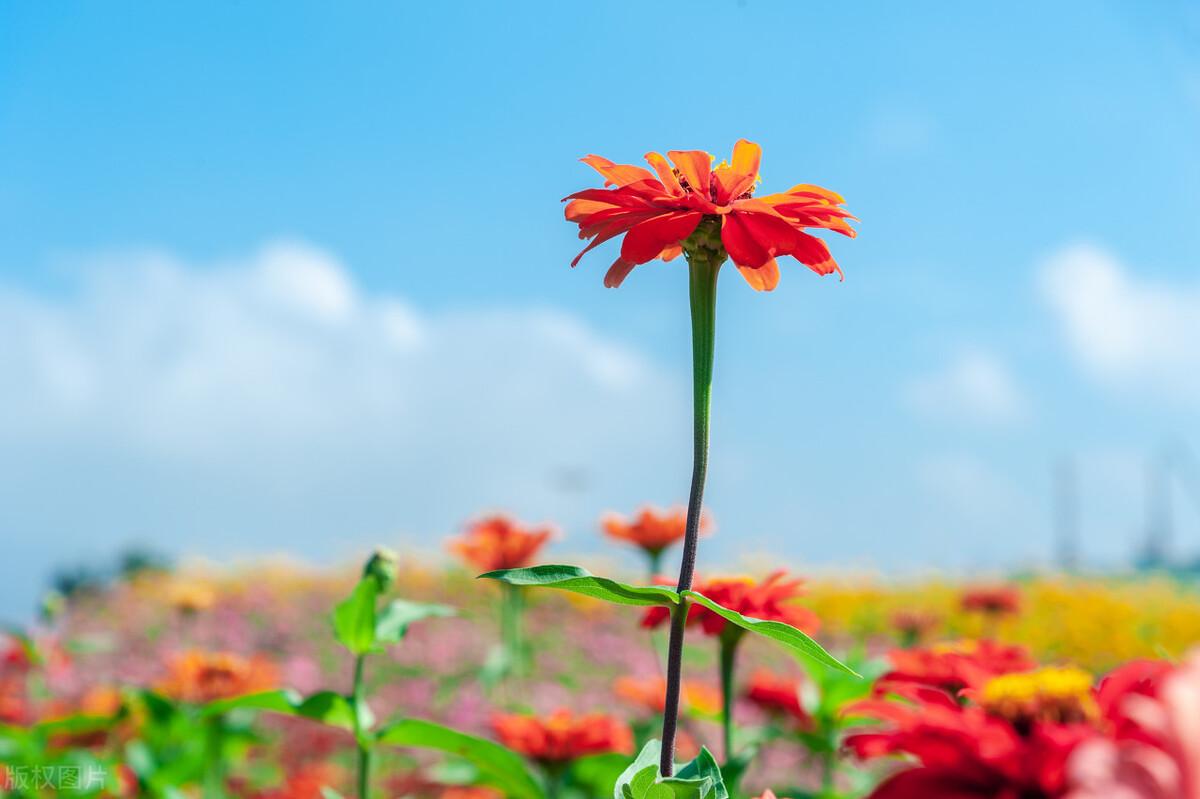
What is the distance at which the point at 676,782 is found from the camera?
2.85ft

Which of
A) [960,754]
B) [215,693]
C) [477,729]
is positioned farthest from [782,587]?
[477,729]

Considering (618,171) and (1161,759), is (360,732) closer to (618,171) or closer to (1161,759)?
(618,171)

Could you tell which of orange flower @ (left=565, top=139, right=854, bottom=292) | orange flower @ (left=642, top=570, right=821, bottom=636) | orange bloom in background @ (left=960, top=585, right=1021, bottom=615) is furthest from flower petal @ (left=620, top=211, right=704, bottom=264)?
orange bloom in background @ (left=960, top=585, right=1021, bottom=615)

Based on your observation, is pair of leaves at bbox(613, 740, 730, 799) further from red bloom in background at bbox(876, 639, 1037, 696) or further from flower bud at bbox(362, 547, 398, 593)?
flower bud at bbox(362, 547, 398, 593)

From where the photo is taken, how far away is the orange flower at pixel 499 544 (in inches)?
98.9

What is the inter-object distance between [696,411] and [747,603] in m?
0.41

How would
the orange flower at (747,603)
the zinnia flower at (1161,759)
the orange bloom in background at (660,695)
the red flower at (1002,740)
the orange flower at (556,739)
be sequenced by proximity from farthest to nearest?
→ the orange bloom in background at (660,695)
the orange flower at (556,739)
the orange flower at (747,603)
the red flower at (1002,740)
the zinnia flower at (1161,759)

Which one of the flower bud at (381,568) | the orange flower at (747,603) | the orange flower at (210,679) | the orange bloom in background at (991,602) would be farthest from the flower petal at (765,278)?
the orange bloom in background at (991,602)

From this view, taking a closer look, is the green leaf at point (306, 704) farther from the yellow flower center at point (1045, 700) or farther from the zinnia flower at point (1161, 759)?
the zinnia flower at point (1161, 759)

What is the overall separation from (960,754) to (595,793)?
155cm

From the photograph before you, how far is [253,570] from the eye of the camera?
1252cm

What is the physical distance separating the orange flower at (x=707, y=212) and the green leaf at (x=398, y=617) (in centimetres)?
59

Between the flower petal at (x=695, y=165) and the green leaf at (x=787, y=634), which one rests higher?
the flower petal at (x=695, y=165)

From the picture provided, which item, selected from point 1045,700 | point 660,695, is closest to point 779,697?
point 660,695
